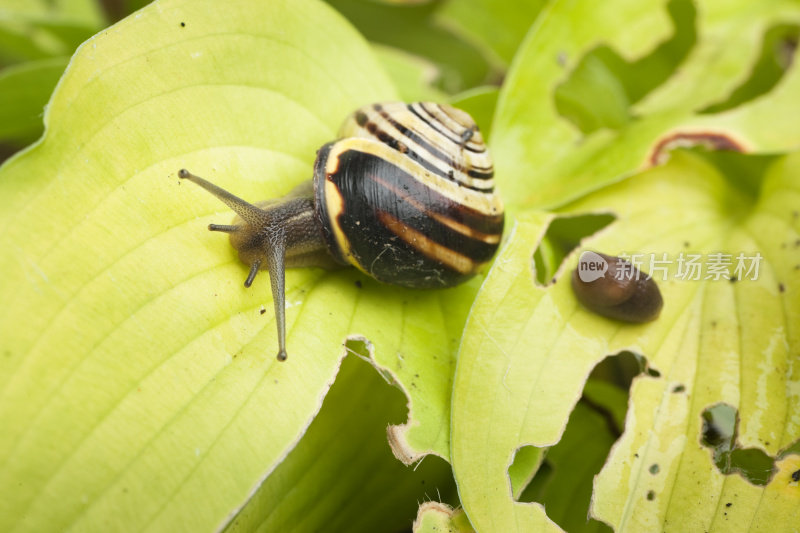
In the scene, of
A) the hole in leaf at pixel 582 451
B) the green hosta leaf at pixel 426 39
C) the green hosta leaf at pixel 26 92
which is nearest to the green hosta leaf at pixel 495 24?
the green hosta leaf at pixel 426 39

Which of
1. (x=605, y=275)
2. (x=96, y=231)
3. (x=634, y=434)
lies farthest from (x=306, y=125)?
(x=634, y=434)

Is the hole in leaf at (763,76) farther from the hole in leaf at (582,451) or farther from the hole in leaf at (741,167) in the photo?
the hole in leaf at (582,451)

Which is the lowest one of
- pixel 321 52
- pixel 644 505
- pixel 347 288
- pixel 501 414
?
pixel 644 505

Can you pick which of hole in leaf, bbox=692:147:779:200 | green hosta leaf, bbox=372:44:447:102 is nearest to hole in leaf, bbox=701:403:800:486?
hole in leaf, bbox=692:147:779:200

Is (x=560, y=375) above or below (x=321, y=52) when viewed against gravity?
below

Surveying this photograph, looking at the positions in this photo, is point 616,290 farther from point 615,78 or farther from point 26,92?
point 26,92

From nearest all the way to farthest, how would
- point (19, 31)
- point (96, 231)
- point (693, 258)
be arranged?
Answer: 1. point (96, 231)
2. point (693, 258)
3. point (19, 31)

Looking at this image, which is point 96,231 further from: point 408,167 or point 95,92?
point 408,167

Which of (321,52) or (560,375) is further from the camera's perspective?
(321,52)

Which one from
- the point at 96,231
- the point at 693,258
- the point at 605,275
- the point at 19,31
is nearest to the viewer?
the point at 96,231
